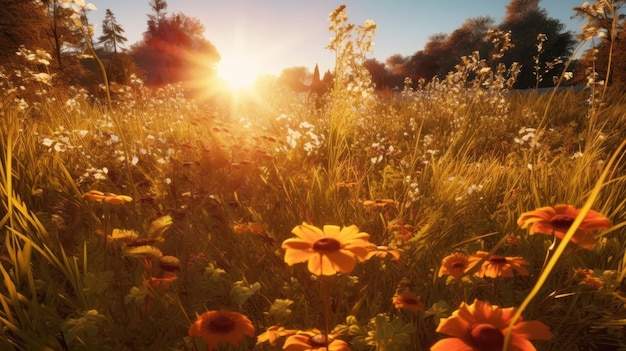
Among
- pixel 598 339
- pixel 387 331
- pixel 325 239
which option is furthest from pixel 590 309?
pixel 325 239

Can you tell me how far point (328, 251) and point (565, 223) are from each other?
67cm

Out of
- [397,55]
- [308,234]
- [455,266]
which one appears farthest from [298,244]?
[397,55]

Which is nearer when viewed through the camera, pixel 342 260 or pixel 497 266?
pixel 342 260

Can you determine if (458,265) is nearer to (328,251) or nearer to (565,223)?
(565,223)

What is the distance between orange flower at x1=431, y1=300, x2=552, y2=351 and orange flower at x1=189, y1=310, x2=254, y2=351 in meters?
0.47

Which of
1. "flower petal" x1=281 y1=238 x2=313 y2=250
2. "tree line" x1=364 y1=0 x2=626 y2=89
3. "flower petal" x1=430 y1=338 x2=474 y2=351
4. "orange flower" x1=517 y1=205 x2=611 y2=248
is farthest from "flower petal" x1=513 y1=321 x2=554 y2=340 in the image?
"tree line" x1=364 y1=0 x2=626 y2=89

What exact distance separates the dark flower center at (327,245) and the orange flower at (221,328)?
28cm

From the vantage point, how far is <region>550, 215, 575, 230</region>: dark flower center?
102 centimetres

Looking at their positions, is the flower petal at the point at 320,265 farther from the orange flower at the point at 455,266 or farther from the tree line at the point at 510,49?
the tree line at the point at 510,49

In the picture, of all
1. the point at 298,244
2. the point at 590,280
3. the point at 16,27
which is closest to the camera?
the point at 298,244

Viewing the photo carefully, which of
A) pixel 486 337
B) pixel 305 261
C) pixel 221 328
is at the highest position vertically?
pixel 486 337

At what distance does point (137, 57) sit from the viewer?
57844 mm

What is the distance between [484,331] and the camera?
2.47 feet

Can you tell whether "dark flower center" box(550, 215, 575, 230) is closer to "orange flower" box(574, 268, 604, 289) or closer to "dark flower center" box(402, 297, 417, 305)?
"orange flower" box(574, 268, 604, 289)
